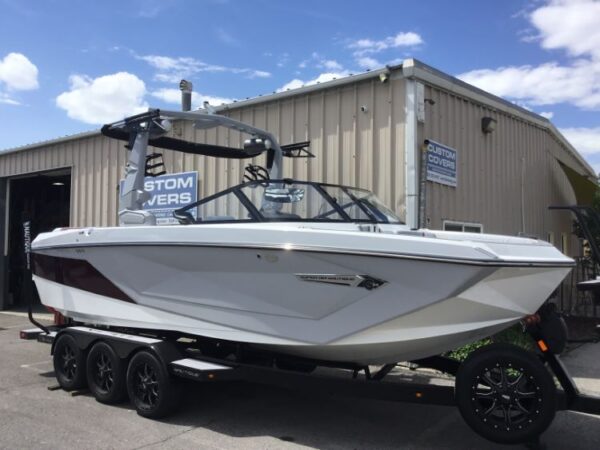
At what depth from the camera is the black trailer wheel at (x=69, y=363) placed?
5945mm

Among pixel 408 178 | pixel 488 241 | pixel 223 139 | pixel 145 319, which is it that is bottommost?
pixel 145 319

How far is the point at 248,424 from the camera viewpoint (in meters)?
5.02

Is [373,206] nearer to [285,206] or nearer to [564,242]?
[285,206]

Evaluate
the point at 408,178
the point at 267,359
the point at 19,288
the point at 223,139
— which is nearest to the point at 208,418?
the point at 267,359

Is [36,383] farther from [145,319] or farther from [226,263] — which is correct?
[226,263]

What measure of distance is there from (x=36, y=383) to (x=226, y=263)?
3.41 meters

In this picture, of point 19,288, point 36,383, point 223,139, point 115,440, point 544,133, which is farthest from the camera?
point 19,288

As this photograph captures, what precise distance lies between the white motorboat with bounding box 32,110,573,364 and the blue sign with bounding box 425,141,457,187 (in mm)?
2500

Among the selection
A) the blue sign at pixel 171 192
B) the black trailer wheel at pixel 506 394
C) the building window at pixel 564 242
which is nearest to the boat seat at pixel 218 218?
the black trailer wheel at pixel 506 394

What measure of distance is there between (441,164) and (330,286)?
440cm

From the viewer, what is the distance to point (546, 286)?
3.94 meters

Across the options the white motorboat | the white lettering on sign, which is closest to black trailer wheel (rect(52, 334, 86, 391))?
the white motorboat

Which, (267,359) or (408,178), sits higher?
(408,178)

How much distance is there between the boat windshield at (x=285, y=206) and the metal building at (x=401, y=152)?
2334 mm
